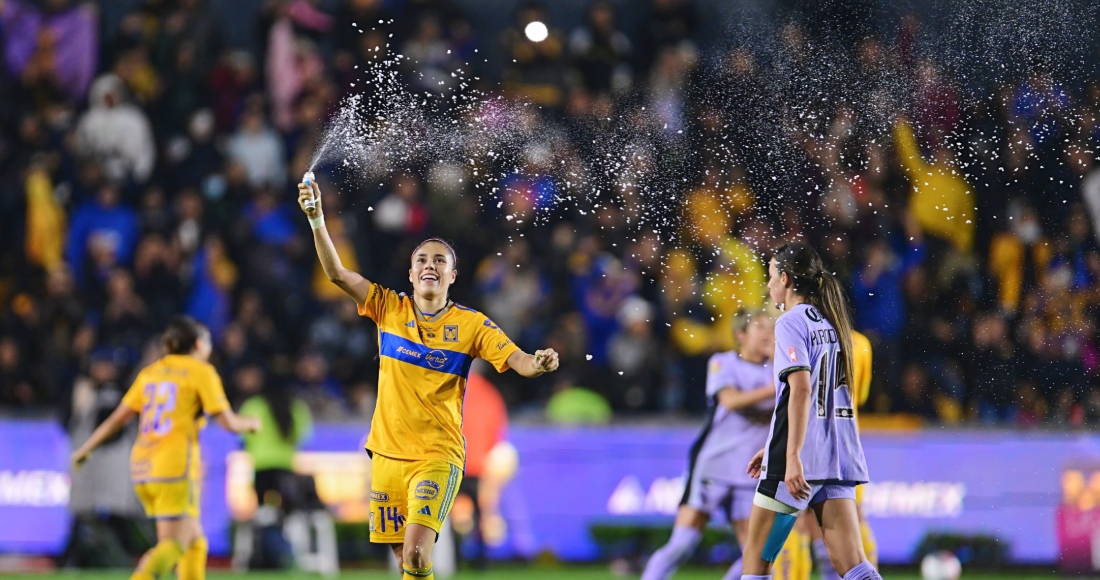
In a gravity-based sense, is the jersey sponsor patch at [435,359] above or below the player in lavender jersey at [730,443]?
above

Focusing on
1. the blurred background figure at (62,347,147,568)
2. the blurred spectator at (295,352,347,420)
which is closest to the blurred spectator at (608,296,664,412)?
the blurred spectator at (295,352,347,420)

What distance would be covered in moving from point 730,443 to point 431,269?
3.11 m

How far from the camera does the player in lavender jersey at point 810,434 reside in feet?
22.9

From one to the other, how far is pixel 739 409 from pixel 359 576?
5.31 metres

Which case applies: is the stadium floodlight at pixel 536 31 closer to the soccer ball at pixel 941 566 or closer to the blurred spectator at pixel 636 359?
the blurred spectator at pixel 636 359

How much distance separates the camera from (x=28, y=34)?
17219 mm

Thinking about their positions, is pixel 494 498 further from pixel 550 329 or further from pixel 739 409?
pixel 739 409

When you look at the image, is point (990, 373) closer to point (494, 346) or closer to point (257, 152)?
point (494, 346)

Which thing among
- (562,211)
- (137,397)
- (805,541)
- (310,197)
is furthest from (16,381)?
(805,541)

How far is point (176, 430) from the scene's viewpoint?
32.1 feet

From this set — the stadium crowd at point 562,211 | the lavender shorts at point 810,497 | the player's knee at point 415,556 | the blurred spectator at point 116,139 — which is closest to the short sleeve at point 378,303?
the player's knee at point 415,556

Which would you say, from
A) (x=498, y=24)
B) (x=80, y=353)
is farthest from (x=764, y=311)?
(x=498, y=24)

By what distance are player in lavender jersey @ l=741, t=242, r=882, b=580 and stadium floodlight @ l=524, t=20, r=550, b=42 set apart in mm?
10170

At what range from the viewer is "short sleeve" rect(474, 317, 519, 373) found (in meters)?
7.56
